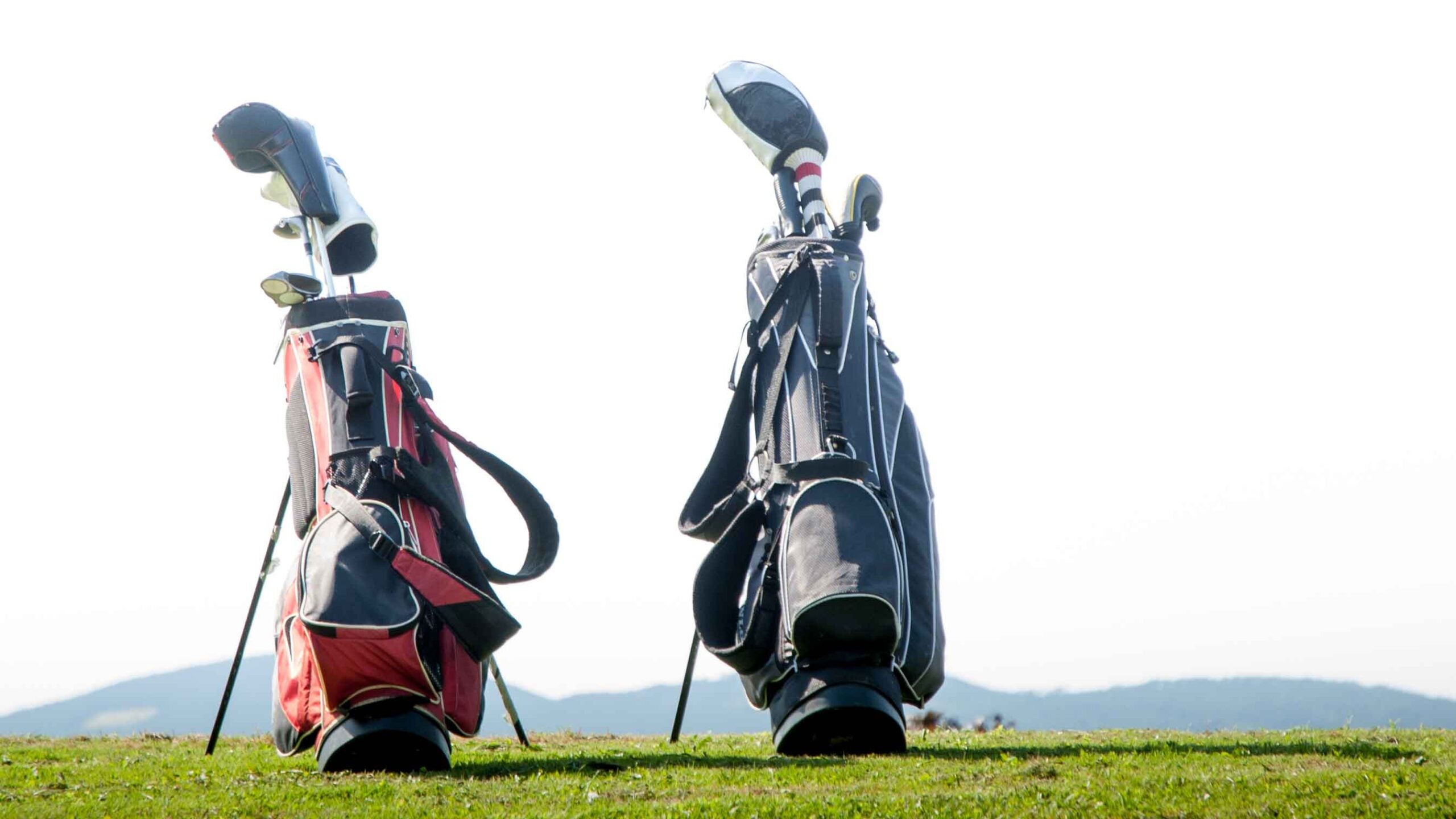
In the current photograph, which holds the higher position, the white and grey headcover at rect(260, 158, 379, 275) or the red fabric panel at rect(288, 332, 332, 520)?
the white and grey headcover at rect(260, 158, 379, 275)

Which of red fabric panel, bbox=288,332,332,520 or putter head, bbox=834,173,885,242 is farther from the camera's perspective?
putter head, bbox=834,173,885,242

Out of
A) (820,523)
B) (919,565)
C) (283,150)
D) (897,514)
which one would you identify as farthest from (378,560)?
(283,150)

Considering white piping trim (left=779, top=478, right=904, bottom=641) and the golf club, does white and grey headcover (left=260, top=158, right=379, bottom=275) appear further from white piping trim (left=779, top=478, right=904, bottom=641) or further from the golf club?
white piping trim (left=779, top=478, right=904, bottom=641)

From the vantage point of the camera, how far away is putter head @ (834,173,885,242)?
23.3ft

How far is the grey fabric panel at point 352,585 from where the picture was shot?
17.7 feet

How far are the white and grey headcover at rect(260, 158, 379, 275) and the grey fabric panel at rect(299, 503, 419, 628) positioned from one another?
2.20 metres

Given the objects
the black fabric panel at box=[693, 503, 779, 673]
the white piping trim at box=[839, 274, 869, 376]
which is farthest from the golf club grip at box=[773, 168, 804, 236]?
the black fabric panel at box=[693, 503, 779, 673]

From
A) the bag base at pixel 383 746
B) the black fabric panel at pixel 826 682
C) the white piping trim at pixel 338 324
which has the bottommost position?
the bag base at pixel 383 746

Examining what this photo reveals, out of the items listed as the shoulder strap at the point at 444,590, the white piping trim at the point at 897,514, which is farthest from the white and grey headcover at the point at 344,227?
the white piping trim at the point at 897,514

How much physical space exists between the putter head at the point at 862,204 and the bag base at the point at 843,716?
8.08 feet

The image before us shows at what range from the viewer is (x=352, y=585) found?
545 centimetres

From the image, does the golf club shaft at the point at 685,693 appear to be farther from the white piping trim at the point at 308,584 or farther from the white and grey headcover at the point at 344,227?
the white and grey headcover at the point at 344,227

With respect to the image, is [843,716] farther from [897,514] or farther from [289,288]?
[289,288]

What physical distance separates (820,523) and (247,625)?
9.89 feet
